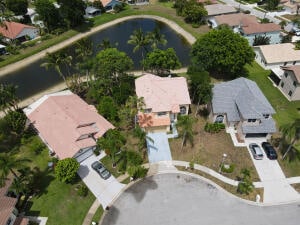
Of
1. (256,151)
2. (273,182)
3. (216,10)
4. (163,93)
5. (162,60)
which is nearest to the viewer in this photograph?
(273,182)

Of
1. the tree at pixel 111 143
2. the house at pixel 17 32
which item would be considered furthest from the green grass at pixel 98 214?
the house at pixel 17 32

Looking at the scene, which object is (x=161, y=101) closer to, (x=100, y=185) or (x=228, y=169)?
(x=228, y=169)

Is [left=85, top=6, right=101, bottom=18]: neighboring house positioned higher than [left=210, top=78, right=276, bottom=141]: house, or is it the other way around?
[left=85, top=6, right=101, bottom=18]: neighboring house

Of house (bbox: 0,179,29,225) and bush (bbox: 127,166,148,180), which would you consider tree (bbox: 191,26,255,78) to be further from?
house (bbox: 0,179,29,225)

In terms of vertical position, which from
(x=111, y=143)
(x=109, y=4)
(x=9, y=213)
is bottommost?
(x=9, y=213)

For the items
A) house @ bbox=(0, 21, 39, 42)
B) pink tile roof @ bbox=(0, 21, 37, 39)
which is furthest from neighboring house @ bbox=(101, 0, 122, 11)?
pink tile roof @ bbox=(0, 21, 37, 39)

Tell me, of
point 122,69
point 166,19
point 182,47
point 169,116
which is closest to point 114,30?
point 166,19

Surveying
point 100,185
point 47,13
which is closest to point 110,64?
point 100,185
